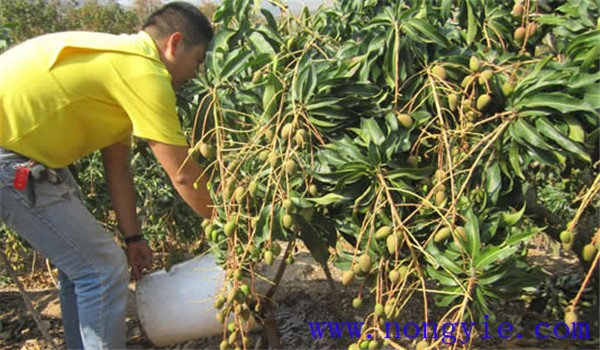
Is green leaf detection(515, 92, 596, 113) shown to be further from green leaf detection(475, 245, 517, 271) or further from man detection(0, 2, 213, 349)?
man detection(0, 2, 213, 349)

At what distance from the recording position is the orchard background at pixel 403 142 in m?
1.51

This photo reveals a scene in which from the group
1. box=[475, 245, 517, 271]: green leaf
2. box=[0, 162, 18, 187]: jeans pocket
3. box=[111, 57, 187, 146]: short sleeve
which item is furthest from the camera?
box=[0, 162, 18, 187]: jeans pocket

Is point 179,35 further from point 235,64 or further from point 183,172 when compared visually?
point 183,172

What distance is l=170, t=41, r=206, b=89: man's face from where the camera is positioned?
1.90 meters

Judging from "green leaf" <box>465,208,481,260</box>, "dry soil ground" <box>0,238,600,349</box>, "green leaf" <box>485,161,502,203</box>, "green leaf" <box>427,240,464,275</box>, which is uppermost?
"green leaf" <box>485,161,502,203</box>

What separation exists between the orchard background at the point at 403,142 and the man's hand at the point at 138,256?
1.91 feet

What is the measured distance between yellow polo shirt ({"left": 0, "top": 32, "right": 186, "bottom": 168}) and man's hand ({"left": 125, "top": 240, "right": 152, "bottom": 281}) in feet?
2.00

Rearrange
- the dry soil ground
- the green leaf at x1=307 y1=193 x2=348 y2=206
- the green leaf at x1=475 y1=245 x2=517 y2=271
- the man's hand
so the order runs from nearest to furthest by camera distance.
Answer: the green leaf at x1=475 y1=245 x2=517 y2=271, the green leaf at x1=307 y1=193 x2=348 y2=206, the man's hand, the dry soil ground

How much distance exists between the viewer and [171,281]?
2.30m

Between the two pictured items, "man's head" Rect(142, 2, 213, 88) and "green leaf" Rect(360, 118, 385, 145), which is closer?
"green leaf" Rect(360, 118, 385, 145)

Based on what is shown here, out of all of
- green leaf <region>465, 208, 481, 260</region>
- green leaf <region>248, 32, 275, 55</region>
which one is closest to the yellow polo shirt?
green leaf <region>248, 32, 275, 55</region>

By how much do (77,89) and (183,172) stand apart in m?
0.41

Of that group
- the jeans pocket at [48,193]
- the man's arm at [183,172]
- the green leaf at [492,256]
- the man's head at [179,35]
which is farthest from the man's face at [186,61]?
the green leaf at [492,256]

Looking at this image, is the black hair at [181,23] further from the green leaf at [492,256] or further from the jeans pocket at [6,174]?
the green leaf at [492,256]
